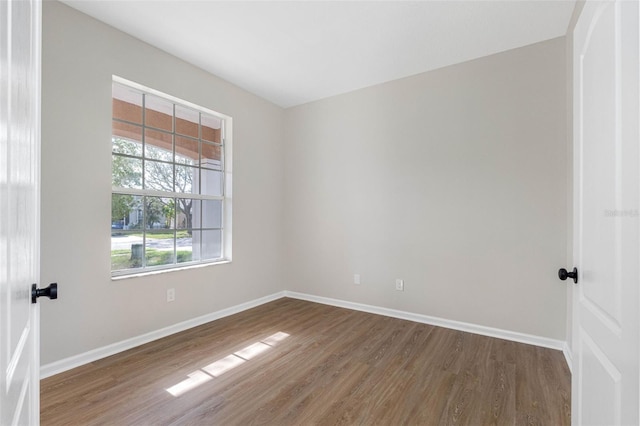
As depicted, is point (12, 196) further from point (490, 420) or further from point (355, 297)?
point (355, 297)

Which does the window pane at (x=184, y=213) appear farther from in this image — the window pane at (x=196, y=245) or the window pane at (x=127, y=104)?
the window pane at (x=127, y=104)

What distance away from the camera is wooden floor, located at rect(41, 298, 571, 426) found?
1.76 m

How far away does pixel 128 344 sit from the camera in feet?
8.58

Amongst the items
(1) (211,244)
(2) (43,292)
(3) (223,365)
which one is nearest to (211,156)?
(1) (211,244)

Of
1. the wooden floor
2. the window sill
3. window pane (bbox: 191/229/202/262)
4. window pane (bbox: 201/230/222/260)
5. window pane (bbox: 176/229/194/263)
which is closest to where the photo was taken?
the wooden floor

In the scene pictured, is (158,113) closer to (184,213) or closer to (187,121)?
(187,121)

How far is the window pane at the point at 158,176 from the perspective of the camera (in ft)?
9.53

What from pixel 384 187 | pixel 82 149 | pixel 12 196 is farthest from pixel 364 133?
pixel 12 196

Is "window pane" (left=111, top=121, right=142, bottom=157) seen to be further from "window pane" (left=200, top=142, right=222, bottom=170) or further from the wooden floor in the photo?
the wooden floor

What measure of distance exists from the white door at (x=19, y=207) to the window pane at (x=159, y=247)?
203 cm

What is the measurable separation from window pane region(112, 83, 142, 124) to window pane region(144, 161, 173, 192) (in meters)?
0.43

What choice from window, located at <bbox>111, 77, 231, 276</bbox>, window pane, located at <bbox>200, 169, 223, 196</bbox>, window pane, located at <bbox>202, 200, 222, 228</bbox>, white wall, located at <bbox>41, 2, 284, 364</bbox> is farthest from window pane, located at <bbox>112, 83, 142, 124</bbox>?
window pane, located at <bbox>202, 200, 222, 228</bbox>

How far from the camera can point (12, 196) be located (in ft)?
2.11

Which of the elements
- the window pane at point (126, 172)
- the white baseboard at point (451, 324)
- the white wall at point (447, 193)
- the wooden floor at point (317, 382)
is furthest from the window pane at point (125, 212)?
the white baseboard at point (451, 324)
